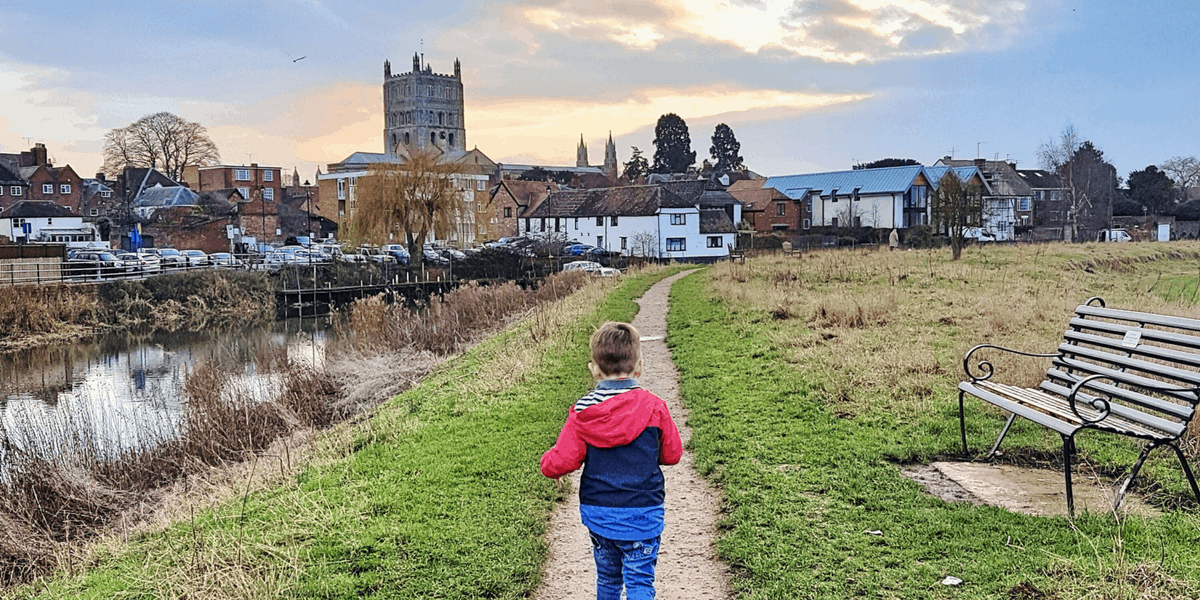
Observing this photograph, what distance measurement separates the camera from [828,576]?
5.50 metres

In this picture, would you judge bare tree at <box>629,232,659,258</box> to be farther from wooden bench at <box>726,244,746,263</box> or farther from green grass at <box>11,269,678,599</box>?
green grass at <box>11,269,678,599</box>

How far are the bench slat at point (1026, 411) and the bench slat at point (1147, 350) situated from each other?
78cm

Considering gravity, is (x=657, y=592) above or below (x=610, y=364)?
below

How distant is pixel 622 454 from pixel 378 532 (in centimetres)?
272

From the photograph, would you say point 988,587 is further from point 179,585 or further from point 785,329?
point 785,329

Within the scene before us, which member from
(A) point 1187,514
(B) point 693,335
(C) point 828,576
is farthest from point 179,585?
(B) point 693,335

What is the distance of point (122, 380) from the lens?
25.2m

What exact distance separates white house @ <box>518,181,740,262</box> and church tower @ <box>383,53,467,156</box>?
10398 centimetres

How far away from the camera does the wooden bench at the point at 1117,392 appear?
5945mm

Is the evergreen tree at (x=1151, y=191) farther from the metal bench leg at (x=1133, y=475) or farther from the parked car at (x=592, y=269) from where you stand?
the metal bench leg at (x=1133, y=475)

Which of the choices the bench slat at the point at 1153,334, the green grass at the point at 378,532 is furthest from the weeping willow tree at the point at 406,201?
the bench slat at the point at 1153,334

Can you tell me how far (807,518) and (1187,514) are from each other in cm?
230

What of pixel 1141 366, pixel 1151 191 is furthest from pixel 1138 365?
pixel 1151 191

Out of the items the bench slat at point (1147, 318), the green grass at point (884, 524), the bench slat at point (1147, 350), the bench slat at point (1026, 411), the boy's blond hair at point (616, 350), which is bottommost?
the green grass at point (884, 524)
